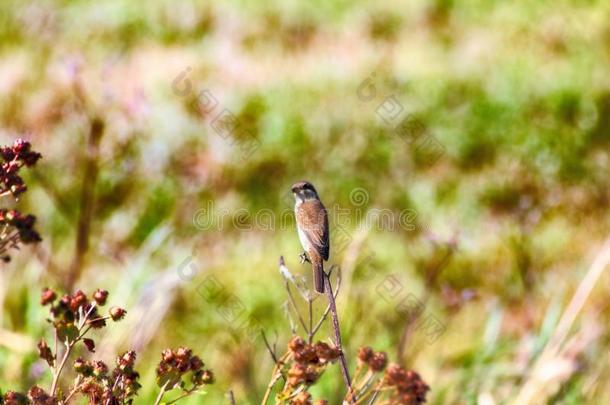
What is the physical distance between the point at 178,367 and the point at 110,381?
0.36 ft

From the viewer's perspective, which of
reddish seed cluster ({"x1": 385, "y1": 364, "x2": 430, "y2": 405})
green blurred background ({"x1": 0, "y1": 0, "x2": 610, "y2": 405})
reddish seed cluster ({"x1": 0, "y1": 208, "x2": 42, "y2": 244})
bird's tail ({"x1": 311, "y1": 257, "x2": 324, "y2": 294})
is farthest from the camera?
green blurred background ({"x1": 0, "y1": 0, "x2": 610, "y2": 405})

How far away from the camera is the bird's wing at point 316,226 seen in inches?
65.4

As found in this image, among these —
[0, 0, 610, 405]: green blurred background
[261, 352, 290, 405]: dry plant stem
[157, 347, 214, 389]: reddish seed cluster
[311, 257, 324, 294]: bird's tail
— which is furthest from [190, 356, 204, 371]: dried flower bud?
[0, 0, 610, 405]: green blurred background

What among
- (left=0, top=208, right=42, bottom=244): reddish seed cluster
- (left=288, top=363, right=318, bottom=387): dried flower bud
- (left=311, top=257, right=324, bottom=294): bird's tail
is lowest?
(left=288, top=363, right=318, bottom=387): dried flower bud

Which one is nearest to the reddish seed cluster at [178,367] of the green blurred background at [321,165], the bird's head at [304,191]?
the bird's head at [304,191]

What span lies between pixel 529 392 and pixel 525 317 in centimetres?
243

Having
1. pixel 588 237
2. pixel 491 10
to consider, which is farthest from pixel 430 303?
pixel 491 10

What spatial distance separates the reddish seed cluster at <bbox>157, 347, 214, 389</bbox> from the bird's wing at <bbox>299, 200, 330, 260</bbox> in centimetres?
36

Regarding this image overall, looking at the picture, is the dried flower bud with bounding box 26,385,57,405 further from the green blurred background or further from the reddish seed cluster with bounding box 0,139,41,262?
the green blurred background

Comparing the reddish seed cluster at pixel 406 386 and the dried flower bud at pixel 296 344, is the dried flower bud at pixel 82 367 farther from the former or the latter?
the reddish seed cluster at pixel 406 386

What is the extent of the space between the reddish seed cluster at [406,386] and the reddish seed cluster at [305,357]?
9cm

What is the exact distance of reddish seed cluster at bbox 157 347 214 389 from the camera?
4.51 ft

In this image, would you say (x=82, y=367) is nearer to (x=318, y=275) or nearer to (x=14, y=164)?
(x=14, y=164)

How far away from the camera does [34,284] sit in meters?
3.44
